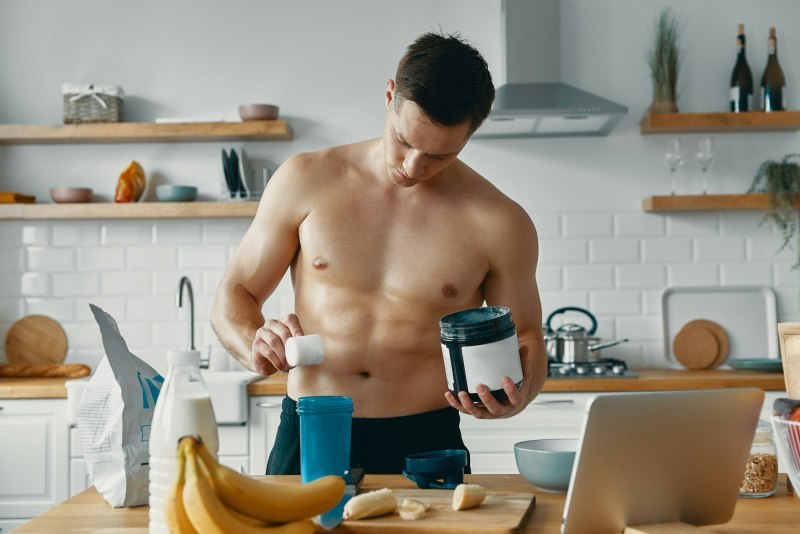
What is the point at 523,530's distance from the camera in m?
1.27

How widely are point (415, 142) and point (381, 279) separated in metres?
0.37

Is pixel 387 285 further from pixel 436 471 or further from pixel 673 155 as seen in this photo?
pixel 673 155

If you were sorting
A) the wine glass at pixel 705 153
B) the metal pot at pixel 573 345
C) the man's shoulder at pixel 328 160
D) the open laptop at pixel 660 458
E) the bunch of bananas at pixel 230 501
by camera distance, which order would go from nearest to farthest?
the bunch of bananas at pixel 230 501, the open laptop at pixel 660 458, the man's shoulder at pixel 328 160, the metal pot at pixel 573 345, the wine glass at pixel 705 153

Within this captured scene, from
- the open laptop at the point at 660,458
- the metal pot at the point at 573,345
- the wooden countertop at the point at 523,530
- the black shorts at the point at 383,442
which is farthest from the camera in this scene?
the metal pot at the point at 573,345

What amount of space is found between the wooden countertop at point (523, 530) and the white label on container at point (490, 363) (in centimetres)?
21

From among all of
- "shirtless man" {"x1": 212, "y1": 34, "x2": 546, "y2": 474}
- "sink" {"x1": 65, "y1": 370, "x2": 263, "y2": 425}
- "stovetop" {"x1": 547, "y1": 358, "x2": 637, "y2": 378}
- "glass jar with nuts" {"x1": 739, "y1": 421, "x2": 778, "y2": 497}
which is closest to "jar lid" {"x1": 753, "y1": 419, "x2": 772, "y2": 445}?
"glass jar with nuts" {"x1": 739, "y1": 421, "x2": 778, "y2": 497}

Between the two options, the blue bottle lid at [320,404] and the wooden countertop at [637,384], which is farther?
the wooden countertop at [637,384]

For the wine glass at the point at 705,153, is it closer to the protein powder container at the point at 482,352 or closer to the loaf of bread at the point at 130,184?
the loaf of bread at the point at 130,184

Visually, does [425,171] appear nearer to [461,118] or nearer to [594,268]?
[461,118]

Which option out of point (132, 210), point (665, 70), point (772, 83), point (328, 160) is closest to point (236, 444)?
point (132, 210)

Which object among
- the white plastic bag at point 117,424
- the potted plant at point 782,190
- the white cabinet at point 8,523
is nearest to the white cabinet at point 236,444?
the white cabinet at point 8,523

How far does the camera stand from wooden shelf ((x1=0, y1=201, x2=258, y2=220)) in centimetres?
375

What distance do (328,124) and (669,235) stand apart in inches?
62.0

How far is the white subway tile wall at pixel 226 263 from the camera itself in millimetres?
3883
